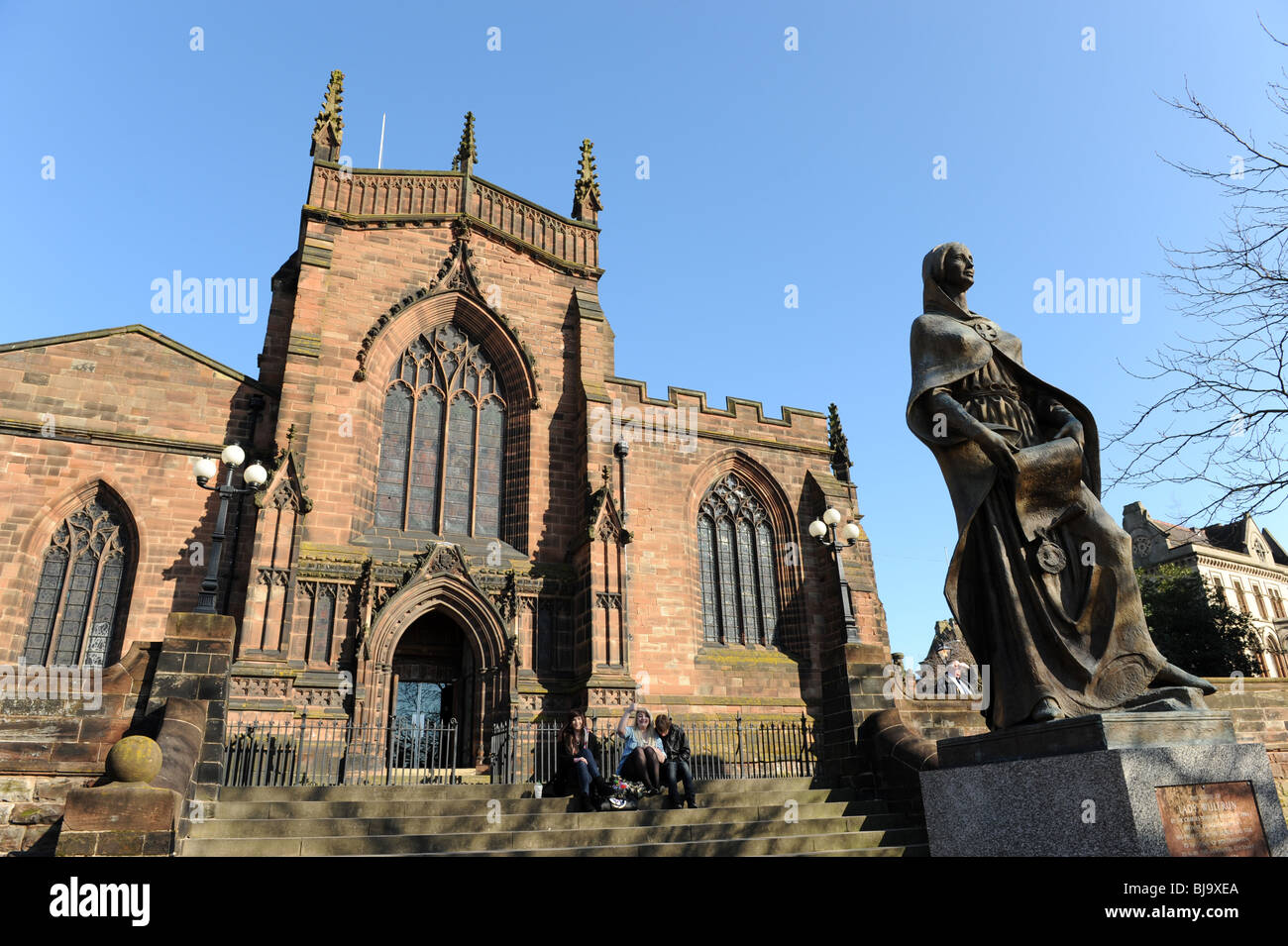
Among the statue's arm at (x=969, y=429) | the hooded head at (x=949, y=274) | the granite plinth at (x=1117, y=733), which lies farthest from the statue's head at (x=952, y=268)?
the granite plinth at (x=1117, y=733)

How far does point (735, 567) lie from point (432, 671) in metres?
8.18

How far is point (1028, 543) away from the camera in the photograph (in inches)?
196

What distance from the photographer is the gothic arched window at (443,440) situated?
18.5m

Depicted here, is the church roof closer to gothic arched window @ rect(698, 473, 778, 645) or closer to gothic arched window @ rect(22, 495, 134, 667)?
gothic arched window @ rect(22, 495, 134, 667)

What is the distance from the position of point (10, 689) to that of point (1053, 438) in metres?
16.7

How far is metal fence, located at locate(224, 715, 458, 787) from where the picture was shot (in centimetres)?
1200

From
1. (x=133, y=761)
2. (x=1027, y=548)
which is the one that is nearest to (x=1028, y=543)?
(x=1027, y=548)

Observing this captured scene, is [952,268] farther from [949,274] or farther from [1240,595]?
[1240,595]

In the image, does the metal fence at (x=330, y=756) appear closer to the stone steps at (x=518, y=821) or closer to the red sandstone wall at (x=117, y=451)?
the stone steps at (x=518, y=821)

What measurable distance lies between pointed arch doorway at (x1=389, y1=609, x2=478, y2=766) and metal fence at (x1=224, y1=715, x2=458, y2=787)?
1476 mm

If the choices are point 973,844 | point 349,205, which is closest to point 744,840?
point 973,844

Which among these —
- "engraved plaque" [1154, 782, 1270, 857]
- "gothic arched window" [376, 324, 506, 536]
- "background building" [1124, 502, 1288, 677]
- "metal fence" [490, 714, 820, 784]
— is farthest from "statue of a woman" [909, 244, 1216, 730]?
"background building" [1124, 502, 1288, 677]
